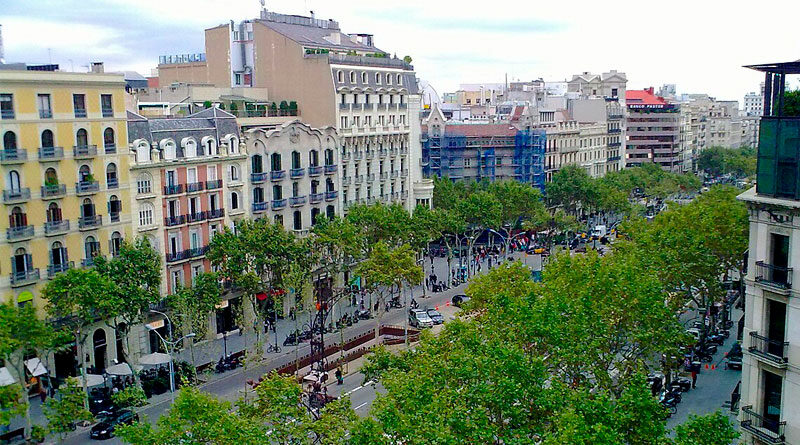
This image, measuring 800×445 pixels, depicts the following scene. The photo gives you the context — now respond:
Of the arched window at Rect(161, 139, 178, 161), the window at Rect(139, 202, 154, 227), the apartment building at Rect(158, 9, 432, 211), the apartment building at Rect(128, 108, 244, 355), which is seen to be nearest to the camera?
the window at Rect(139, 202, 154, 227)

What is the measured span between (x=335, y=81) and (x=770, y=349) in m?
62.8

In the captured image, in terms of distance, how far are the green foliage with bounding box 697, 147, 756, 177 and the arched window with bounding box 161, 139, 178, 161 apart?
13907 cm

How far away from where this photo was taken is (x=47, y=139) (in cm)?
6041

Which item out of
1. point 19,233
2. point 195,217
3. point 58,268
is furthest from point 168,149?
point 19,233

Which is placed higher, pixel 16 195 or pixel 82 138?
pixel 82 138

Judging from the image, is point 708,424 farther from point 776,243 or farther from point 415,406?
point 415,406

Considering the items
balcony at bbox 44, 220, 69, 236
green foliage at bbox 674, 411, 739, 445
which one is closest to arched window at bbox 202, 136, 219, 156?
balcony at bbox 44, 220, 69, 236

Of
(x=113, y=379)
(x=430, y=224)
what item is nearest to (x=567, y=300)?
(x=113, y=379)

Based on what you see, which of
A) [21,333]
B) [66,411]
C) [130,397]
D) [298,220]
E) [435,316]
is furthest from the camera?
[298,220]

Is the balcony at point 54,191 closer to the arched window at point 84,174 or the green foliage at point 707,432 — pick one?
the arched window at point 84,174

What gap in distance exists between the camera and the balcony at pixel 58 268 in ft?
197

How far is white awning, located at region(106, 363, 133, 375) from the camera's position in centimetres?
5784

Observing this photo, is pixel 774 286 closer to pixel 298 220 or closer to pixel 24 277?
pixel 24 277

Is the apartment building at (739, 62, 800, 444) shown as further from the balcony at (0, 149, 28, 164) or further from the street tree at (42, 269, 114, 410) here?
the balcony at (0, 149, 28, 164)
